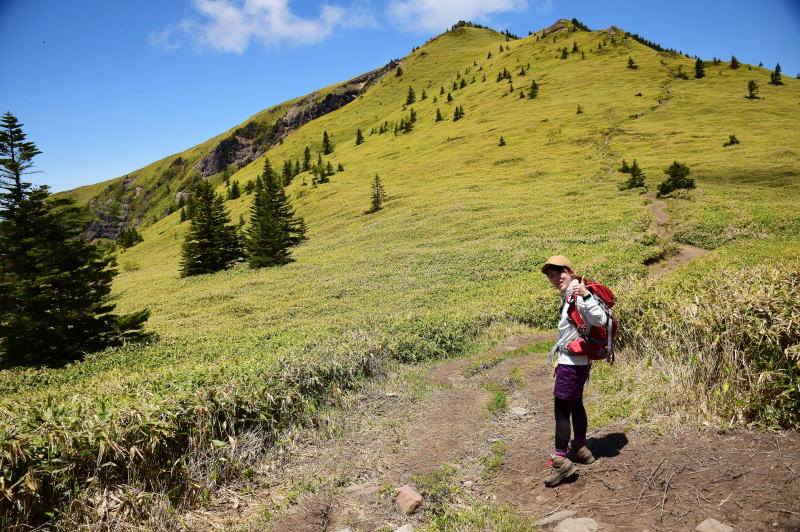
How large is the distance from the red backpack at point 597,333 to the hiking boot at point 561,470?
1.43 metres

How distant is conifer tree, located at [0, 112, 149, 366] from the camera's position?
16141 mm

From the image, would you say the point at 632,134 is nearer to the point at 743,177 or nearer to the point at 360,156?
the point at 743,177

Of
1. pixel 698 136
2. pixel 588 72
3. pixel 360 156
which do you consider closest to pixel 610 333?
pixel 698 136

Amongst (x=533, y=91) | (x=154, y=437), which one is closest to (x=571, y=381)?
(x=154, y=437)

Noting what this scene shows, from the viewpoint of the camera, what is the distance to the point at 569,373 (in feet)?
18.9

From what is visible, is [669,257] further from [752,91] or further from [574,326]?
[752,91]

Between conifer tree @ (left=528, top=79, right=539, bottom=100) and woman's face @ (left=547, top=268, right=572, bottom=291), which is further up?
conifer tree @ (left=528, top=79, right=539, bottom=100)

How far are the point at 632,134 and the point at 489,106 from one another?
154ft

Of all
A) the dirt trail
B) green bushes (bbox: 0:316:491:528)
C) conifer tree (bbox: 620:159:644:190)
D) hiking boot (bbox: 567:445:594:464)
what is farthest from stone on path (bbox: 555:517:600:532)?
conifer tree (bbox: 620:159:644:190)

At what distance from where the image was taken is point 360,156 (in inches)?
4124

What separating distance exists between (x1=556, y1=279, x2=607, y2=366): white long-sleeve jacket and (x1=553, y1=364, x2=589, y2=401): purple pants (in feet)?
0.27

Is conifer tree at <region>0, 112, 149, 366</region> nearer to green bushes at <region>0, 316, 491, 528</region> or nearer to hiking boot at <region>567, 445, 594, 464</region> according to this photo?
green bushes at <region>0, 316, 491, 528</region>

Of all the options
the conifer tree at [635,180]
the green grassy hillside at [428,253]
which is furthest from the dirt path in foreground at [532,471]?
the conifer tree at [635,180]

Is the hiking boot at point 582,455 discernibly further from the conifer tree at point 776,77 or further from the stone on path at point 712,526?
the conifer tree at point 776,77
